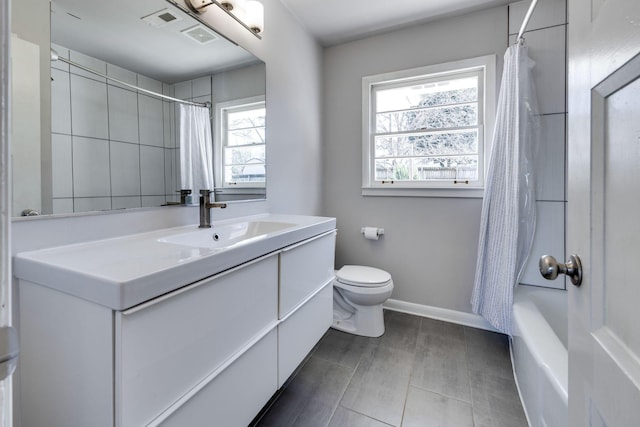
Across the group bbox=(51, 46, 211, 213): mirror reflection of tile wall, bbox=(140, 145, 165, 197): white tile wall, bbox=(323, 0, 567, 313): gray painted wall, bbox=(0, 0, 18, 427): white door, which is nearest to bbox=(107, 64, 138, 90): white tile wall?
bbox=(51, 46, 211, 213): mirror reflection of tile wall

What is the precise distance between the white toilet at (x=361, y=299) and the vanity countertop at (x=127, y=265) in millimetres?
1004

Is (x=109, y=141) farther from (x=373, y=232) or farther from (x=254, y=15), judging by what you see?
(x=373, y=232)

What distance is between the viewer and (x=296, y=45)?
221cm

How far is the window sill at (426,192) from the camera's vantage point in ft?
7.06

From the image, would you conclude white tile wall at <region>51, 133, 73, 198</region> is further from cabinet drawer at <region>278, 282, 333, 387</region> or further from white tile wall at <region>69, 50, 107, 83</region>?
cabinet drawer at <region>278, 282, 333, 387</region>

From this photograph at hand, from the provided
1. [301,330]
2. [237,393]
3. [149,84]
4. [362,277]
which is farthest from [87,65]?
[362,277]

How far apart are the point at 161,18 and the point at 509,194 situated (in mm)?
2116

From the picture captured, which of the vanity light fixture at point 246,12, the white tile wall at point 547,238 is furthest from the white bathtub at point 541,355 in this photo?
the vanity light fixture at point 246,12

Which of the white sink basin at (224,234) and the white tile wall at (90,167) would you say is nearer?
the white tile wall at (90,167)

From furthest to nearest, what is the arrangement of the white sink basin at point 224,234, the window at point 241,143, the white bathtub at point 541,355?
1. the window at point 241,143
2. the white sink basin at point 224,234
3. the white bathtub at point 541,355

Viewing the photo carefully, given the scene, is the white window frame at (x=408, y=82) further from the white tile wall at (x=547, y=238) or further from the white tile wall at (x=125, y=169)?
the white tile wall at (x=125, y=169)

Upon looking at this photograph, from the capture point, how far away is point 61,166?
95 cm

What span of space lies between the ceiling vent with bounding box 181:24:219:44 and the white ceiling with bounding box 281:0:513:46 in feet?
2.77

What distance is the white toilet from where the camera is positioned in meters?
1.96
